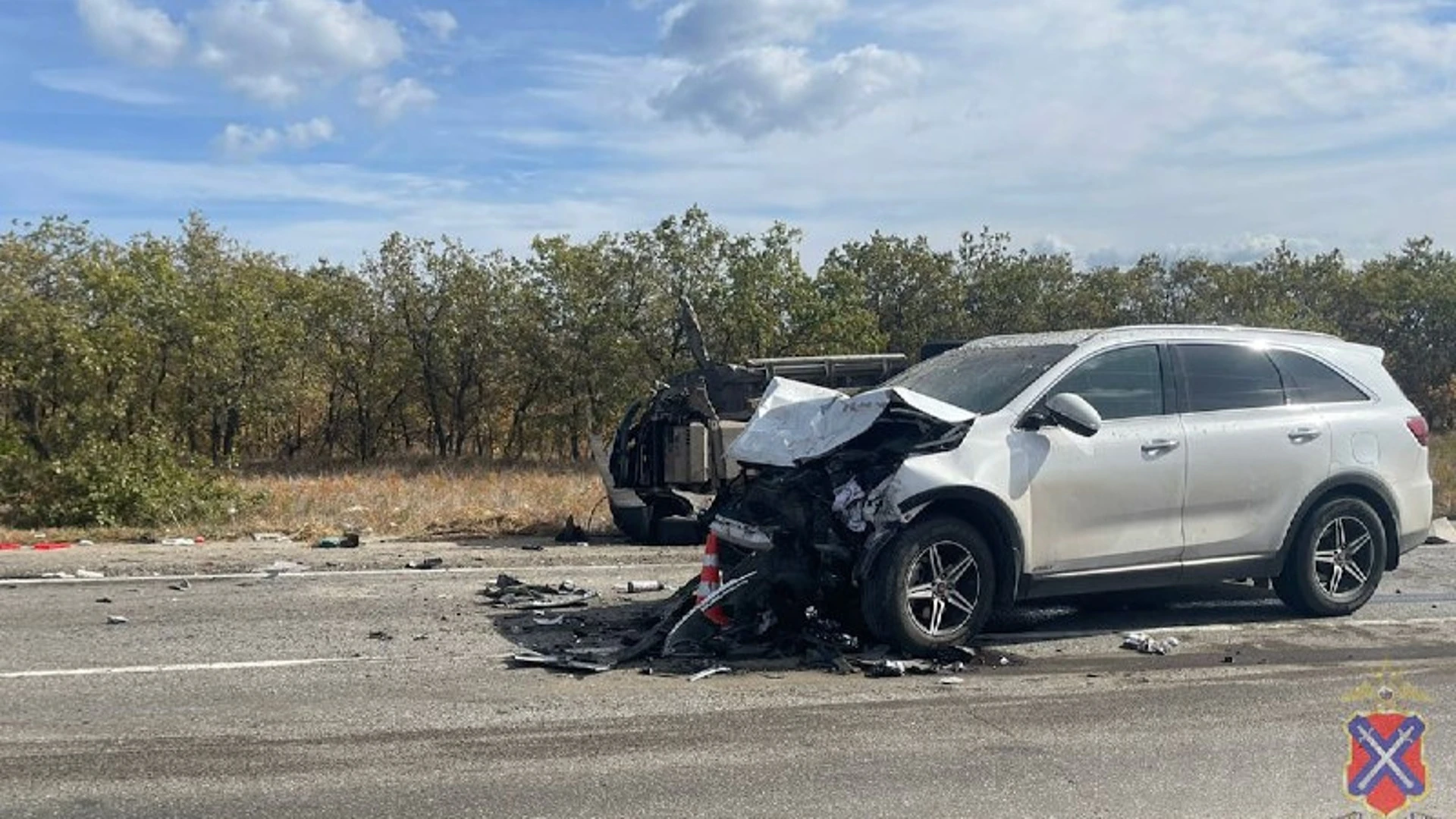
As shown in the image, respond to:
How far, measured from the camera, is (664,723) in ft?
19.3

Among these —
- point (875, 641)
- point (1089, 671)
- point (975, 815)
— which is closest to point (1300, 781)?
point (975, 815)

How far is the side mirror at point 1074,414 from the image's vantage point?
7262 mm

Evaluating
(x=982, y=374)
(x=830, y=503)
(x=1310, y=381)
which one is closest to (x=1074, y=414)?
(x=982, y=374)

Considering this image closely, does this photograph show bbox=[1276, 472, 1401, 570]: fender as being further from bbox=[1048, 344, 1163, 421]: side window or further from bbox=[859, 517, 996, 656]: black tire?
bbox=[859, 517, 996, 656]: black tire

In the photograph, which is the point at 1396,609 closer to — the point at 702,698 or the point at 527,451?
the point at 702,698

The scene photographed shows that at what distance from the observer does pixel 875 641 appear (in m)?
7.15

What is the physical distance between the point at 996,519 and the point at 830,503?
94 centimetres

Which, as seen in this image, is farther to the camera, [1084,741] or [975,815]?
[1084,741]

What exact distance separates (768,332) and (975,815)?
83.5ft

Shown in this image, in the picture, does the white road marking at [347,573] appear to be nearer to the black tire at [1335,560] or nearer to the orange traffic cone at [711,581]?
the orange traffic cone at [711,581]

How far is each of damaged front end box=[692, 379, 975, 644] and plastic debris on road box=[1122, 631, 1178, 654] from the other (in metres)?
1.68

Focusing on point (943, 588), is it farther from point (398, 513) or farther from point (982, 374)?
point (398, 513)

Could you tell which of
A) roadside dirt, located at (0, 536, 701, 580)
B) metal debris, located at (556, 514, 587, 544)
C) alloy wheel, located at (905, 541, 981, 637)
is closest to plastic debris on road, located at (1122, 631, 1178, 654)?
alloy wheel, located at (905, 541, 981, 637)

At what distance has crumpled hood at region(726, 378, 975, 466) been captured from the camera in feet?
23.5
